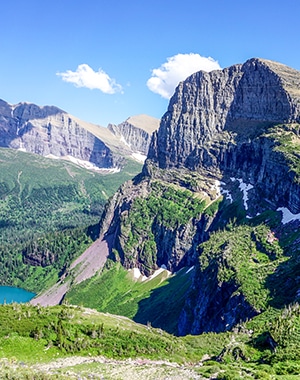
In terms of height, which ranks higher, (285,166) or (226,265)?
(285,166)

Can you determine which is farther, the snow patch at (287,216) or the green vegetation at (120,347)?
the snow patch at (287,216)

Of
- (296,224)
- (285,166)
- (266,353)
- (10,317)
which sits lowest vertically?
(10,317)

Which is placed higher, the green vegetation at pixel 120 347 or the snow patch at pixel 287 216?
the snow patch at pixel 287 216

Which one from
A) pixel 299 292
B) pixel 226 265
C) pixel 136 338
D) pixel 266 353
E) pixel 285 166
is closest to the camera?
pixel 266 353

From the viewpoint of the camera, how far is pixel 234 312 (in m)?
125

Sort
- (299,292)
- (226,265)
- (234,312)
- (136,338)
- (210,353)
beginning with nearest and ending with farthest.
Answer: (136,338) → (210,353) → (299,292) → (234,312) → (226,265)

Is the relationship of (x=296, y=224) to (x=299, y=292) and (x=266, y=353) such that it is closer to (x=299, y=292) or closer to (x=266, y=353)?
(x=299, y=292)

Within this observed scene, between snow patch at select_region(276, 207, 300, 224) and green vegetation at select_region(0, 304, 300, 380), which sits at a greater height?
snow patch at select_region(276, 207, 300, 224)

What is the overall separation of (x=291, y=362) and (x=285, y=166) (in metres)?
150

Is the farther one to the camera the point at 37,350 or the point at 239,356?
the point at 239,356

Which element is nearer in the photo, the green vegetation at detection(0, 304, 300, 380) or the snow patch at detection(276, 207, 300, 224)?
the green vegetation at detection(0, 304, 300, 380)

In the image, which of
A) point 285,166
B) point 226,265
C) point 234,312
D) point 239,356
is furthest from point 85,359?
point 285,166

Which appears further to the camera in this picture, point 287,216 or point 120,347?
point 287,216

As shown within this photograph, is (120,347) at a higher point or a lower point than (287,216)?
lower
